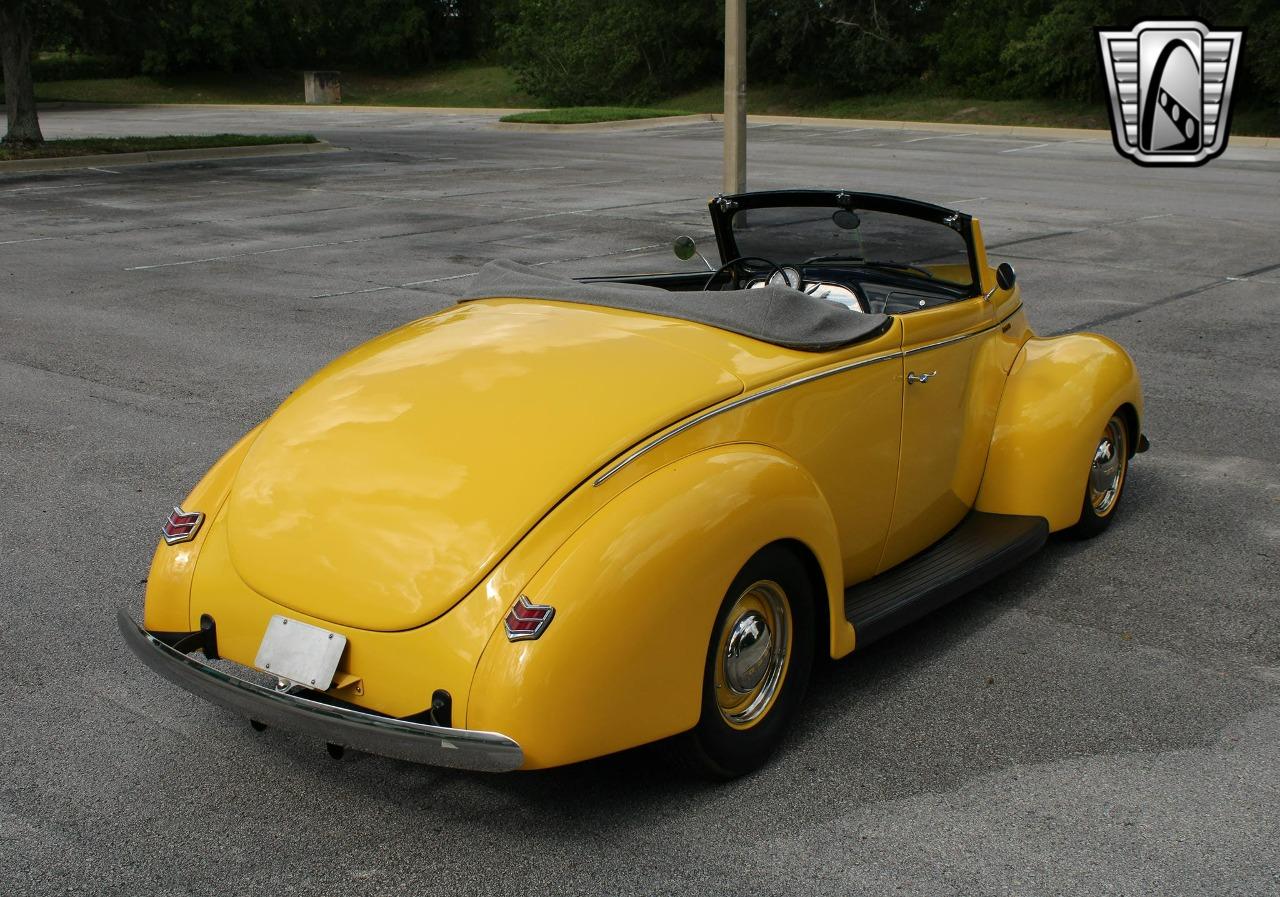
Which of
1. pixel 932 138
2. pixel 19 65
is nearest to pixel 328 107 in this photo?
pixel 19 65

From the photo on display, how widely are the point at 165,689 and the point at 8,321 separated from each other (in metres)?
7.00

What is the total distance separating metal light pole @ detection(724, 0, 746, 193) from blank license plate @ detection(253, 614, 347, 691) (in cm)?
949

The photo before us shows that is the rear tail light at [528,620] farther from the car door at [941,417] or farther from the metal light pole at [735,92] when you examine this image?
the metal light pole at [735,92]

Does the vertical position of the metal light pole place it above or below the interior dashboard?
above

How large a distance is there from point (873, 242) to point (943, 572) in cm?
130

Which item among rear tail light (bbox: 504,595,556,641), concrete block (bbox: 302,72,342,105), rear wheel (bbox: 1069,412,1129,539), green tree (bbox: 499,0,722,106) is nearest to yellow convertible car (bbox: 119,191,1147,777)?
rear tail light (bbox: 504,595,556,641)

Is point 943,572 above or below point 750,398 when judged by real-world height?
below

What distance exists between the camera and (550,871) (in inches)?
128

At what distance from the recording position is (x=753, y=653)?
3.68 meters

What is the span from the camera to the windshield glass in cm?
493

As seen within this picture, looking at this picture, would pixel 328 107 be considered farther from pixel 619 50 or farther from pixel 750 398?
pixel 750 398

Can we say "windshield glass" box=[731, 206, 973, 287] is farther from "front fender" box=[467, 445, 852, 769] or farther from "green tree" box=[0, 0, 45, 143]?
"green tree" box=[0, 0, 45, 143]

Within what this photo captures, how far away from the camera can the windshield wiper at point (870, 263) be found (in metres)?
4.95

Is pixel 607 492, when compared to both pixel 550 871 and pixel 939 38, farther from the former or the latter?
pixel 939 38
